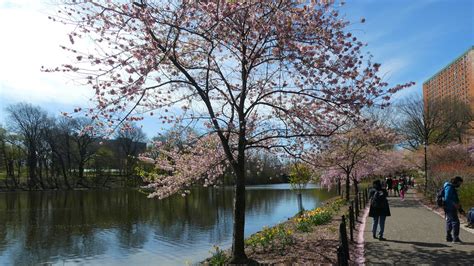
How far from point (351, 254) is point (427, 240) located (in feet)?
8.70

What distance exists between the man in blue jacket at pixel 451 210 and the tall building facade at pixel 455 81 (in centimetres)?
4955

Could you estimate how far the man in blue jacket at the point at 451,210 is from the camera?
984cm

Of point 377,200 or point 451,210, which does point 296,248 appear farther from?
point 451,210

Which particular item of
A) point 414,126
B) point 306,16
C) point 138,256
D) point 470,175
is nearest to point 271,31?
point 306,16

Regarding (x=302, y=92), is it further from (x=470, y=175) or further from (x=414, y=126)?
(x=414, y=126)

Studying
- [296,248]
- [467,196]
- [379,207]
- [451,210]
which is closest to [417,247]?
[451,210]

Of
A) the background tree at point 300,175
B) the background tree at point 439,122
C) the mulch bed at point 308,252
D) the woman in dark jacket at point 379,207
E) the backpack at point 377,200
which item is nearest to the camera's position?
the mulch bed at point 308,252

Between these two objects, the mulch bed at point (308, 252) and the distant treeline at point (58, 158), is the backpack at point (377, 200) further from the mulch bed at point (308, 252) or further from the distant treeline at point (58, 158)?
the distant treeline at point (58, 158)

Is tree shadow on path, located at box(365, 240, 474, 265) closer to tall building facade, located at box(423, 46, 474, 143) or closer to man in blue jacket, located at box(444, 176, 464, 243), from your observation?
man in blue jacket, located at box(444, 176, 464, 243)

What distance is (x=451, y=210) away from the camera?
9.93 meters

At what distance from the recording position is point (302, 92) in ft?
30.6

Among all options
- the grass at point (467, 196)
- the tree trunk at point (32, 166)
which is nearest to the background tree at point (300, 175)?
the grass at point (467, 196)

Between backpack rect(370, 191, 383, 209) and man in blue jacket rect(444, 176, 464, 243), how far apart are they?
5.18 feet

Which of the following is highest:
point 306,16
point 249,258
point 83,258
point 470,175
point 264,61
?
point 306,16
